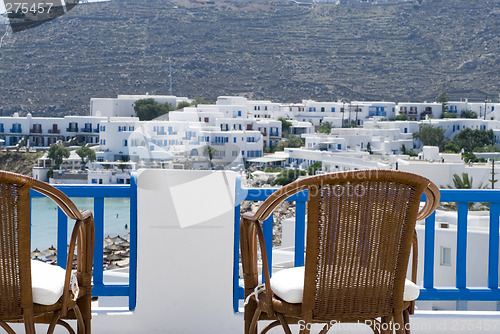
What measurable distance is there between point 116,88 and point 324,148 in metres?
16.6

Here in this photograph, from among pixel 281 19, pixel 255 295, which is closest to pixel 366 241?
pixel 255 295

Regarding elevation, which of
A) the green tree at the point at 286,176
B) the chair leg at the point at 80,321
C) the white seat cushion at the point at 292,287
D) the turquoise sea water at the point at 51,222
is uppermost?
the white seat cushion at the point at 292,287

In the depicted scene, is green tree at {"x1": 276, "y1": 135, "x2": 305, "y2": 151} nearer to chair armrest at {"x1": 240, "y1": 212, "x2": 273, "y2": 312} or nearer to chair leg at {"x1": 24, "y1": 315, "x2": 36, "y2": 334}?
chair armrest at {"x1": 240, "y1": 212, "x2": 273, "y2": 312}

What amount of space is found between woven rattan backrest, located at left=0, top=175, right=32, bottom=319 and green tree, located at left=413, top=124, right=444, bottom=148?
41.8 m

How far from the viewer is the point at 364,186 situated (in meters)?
1.29

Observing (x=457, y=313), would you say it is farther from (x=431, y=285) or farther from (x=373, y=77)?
(x=373, y=77)

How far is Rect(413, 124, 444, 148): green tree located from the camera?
41594 mm

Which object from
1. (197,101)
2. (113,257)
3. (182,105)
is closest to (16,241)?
(113,257)

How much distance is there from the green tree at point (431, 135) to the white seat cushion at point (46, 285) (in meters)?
41.7

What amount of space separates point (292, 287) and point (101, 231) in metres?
0.85

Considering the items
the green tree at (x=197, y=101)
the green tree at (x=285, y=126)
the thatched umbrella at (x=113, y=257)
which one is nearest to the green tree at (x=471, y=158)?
the green tree at (x=285, y=126)

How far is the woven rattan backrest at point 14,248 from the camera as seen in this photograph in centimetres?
125

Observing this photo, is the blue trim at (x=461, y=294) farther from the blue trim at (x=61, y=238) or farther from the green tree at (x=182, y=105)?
the green tree at (x=182, y=105)

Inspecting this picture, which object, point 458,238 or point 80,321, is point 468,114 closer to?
point 458,238
